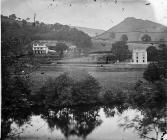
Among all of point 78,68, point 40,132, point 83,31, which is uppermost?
point 83,31

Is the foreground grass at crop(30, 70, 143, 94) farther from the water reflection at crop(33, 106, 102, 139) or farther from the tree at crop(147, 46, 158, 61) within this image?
the water reflection at crop(33, 106, 102, 139)

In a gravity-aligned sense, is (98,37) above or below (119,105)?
above

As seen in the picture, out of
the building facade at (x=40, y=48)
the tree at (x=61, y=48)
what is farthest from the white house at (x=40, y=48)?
the tree at (x=61, y=48)

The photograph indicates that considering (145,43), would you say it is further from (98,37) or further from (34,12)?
(34,12)

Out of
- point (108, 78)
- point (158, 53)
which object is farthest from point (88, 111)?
point (158, 53)

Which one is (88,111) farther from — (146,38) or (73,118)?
(146,38)

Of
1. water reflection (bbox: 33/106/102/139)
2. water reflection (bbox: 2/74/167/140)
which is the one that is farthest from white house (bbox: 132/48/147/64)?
water reflection (bbox: 33/106/102/139)

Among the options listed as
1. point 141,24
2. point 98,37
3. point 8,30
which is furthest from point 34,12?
point 141,24
